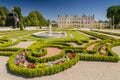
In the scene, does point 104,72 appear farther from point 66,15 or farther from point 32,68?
point 66,15

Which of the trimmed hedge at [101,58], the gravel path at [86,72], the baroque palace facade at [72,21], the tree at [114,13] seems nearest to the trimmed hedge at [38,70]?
the gravel path at [86,72]

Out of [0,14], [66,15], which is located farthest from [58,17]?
[0,14]

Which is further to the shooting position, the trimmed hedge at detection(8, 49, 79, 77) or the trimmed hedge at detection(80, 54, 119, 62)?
the trimmed hedge at detection(80, 54, 119, 62)

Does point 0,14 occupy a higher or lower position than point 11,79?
higher

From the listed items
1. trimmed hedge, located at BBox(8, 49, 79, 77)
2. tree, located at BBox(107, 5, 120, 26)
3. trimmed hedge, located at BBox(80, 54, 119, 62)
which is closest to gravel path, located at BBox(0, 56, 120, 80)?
trimmed hedge, located at BBox(8, 49, 79, 77)

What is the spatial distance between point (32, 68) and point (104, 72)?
311cm

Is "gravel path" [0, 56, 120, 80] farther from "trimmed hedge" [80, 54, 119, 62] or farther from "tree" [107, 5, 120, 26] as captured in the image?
"tree" [107, 5, 120, 26]

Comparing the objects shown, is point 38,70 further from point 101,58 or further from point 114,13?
point 114,13

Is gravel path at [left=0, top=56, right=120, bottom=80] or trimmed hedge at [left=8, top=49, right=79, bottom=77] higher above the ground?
trimmed hedge at [left=8, top=49, right=79, bottom=77]

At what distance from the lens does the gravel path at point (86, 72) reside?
6590mm

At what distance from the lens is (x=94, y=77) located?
658 cm

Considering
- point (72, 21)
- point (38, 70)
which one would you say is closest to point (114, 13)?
point (72, 21)

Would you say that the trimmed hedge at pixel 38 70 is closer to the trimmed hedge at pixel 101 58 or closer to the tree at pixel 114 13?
the trimmed hedge at pixel 101 58

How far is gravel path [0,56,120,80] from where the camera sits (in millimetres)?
6590
